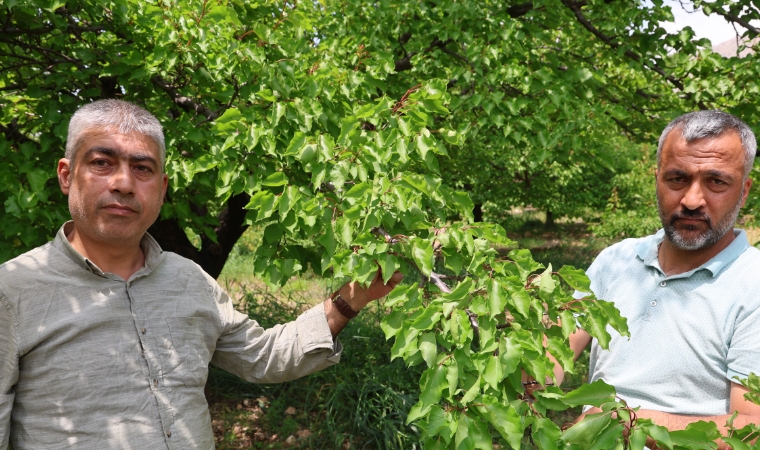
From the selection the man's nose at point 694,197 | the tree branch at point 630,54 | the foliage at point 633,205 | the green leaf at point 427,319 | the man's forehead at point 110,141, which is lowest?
the foliage at point 633,205

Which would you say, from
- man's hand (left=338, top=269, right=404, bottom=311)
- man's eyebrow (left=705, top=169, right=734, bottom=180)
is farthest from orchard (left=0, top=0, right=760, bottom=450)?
man's eyebrow (left=705, top=169, right=734, bottom=180)

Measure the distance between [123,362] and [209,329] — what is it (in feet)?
1.04

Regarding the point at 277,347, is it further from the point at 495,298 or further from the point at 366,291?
the point at 495,298

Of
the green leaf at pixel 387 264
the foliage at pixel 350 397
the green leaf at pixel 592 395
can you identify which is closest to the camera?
the green leaf at pixel 592 395

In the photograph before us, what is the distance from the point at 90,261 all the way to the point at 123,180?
0.27 m

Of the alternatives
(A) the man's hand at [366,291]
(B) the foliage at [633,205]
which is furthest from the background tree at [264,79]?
(B) the foliage at [633,205]

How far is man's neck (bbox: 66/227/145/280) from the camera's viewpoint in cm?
187

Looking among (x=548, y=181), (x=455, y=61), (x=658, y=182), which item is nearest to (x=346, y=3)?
(x=455, y=61)

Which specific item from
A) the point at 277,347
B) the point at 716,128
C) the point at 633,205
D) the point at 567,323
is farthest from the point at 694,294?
the point at 633,205

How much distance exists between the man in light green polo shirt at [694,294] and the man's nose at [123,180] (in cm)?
165

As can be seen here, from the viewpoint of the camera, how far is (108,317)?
1808mm

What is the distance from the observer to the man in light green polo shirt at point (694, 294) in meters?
1.91

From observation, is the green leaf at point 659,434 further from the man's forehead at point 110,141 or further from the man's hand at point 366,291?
the man's forehead at point 110,141

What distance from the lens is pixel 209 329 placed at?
2047mm
